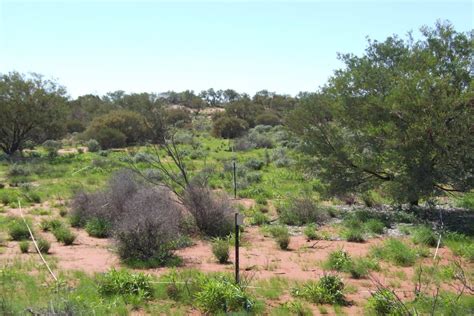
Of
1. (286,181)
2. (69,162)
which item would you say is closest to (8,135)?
(69,162)

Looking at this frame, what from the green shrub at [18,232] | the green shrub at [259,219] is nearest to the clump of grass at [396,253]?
the green shrub at [259,219]

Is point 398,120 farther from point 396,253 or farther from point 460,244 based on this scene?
point 396,253

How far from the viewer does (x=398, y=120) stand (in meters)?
15.0

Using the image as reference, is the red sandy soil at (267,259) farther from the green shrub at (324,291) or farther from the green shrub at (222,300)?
the green shrub at (222,300)

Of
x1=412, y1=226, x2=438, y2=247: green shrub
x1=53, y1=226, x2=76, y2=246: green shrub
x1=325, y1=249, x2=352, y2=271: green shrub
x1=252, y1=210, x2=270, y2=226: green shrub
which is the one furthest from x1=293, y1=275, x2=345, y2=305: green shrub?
x1=252, y1=210, x2=270, y2=226: green shrub

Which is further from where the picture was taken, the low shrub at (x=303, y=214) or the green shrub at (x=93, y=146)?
the green shrub at (x=93, y=146)

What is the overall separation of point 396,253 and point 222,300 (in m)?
4.85

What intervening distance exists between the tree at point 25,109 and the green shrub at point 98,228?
2281cm

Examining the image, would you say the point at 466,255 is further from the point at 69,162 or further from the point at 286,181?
the point at 69,162

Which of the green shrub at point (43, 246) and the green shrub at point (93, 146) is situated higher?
the green shrub at point (93, 146)

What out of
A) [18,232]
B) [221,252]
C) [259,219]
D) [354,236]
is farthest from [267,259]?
[18,232]

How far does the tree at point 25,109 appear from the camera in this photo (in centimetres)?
3328

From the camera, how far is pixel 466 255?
10.6 m

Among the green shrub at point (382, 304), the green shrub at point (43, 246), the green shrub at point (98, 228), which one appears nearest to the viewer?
the green shrub at point (382, 304)
